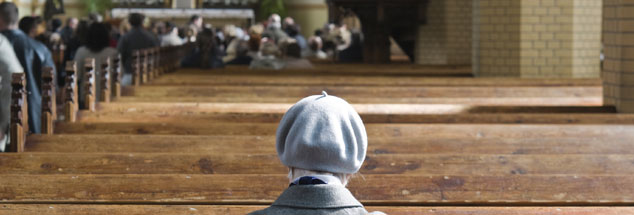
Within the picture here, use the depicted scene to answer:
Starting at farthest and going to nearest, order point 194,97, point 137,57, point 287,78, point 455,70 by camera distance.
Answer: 1. point 455,70
2. point 287,78
3. point 137,57
4. point 194,97

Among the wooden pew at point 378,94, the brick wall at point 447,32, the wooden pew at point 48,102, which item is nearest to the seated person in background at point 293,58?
the brick wall at point 447,32

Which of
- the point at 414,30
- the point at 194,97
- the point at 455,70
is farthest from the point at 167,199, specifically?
the point at 414,30

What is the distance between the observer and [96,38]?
8.75 meters

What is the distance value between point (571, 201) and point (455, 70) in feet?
28.2

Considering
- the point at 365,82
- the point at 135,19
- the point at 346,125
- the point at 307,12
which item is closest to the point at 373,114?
the point at 365,82

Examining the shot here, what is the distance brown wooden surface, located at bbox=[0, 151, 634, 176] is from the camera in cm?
416

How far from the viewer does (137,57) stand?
28.5ft

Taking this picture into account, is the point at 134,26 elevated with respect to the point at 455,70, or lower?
elevated

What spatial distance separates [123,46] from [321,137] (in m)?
8.75

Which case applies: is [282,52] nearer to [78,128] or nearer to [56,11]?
[78,128]

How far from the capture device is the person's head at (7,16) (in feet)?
21.7

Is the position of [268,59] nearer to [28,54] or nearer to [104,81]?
[104,81]

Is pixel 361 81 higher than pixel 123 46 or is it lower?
lower

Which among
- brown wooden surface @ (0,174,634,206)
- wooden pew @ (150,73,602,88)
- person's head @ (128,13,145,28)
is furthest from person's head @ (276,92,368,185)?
person's head @ (128,13,145,28)
